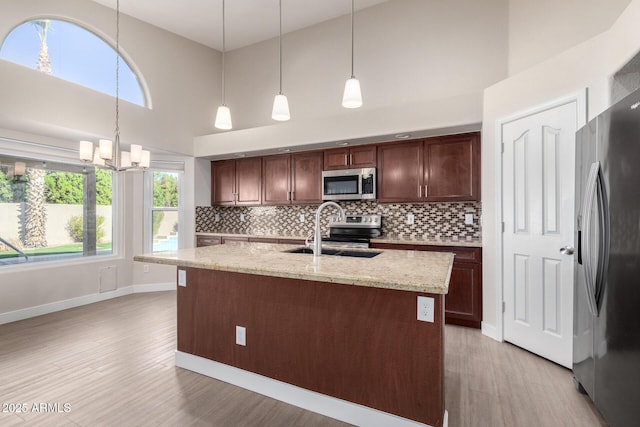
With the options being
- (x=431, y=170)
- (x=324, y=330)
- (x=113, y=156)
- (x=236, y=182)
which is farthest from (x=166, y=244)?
(x=431, y=170)

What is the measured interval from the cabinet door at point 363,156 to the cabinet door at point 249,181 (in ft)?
5.36

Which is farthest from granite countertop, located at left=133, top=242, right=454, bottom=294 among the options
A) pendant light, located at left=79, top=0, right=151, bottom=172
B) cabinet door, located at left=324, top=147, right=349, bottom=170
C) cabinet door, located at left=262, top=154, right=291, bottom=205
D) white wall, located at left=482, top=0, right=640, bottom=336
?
cabinet door, located at left=262, top=154, right=291, bottom=205

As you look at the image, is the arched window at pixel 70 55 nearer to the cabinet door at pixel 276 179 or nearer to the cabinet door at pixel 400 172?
the cabinet door at pixel 276 179

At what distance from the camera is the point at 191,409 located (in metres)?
1.98

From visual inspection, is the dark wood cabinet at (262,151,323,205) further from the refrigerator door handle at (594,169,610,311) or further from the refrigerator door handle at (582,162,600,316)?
the refrigerator door handle at (594,169,610,311)

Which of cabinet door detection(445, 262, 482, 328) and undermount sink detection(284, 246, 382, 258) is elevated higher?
undermount sink detection(284, 246, 382, 258)

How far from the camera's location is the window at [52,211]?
12.2ft

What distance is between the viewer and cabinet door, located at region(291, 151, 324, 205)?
4.61 metres

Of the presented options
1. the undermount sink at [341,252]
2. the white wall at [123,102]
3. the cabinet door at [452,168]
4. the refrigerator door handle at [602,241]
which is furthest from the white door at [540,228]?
the white wall at [123,102]

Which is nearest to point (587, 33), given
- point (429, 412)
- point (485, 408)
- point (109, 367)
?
point (485, 408)

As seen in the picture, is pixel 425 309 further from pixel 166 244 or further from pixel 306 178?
pixel 166 244

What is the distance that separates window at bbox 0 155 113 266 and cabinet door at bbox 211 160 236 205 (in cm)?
154

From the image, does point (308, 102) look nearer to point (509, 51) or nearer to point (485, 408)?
point (509, 51)

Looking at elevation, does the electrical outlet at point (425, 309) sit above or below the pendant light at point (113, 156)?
below
